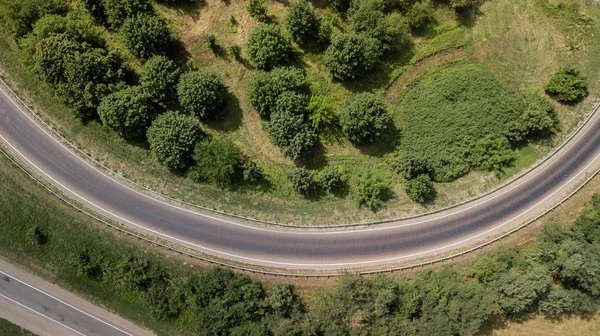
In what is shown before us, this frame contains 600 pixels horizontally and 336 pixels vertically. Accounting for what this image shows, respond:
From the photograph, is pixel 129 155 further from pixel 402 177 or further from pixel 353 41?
pixel 402 177

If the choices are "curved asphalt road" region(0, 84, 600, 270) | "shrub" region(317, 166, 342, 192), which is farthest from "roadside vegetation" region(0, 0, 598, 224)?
"curved asphalt road" region(0, 84, 600, 270)

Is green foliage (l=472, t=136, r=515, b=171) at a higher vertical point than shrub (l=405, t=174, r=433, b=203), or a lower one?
higher

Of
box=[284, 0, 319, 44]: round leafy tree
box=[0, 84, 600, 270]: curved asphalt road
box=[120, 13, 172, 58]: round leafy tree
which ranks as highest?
box=[284, 0, 319, 44]: round leafy tree

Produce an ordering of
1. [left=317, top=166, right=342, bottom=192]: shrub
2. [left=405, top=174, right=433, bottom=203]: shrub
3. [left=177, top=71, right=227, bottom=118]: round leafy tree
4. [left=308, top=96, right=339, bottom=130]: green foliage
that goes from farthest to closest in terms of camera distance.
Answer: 1. [left=317, top=166, right=342, bottom=192]: shrub
2. [left=405, top=174, right=433, bottom=203]: shrub
3. [left=308, top=96, right=339, bottom=130]: green foliage
4. [left=177, top=71, right=227, bottom=118]: round leafy tree

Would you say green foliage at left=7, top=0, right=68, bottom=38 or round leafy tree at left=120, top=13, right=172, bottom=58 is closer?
round leafy tree at left=120, top=13, right=172, bottom=58

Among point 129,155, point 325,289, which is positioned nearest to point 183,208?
point 129,155

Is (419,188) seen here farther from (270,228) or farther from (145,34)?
(145,34)

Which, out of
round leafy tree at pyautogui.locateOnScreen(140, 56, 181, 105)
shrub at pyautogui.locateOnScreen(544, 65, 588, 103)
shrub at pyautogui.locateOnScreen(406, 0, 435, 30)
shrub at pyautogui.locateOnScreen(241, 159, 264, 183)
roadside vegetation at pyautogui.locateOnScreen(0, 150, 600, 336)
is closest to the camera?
roadside vegetation at pyautogui.locateOnScreen(0, 150, 600, 336)

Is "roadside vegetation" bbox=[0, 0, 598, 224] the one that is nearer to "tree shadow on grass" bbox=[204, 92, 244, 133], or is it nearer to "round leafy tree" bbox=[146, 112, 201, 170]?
"tree shadow on grass" bbox=[204, 92, 244, 133]
